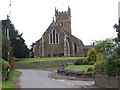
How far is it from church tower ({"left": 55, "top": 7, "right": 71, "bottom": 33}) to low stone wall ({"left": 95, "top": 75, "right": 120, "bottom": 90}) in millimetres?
91078

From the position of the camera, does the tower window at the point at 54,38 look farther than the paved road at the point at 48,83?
Yes

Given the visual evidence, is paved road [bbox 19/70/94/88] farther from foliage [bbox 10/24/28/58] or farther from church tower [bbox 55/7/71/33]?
church tower [bbox 55/7/71/33]

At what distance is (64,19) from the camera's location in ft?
401

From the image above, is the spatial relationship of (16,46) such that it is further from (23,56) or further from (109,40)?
(109,40)

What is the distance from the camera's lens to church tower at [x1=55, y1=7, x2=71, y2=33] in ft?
398

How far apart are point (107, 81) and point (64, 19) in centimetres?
9727

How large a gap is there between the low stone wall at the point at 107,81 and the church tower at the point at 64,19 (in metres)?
91.1

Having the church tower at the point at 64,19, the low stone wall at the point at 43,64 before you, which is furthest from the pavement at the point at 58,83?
the church tower at the point at 64,19

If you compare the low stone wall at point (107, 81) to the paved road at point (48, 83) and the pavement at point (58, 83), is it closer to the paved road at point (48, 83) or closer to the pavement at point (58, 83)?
the pavement at point (58, 83)

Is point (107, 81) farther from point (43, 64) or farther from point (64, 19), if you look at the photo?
point (64, 19)

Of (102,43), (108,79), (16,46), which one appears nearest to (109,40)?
(102,43)

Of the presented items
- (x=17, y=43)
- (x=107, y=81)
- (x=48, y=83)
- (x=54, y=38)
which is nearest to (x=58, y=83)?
(x=48, y=83)

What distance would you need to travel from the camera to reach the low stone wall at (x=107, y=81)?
75.3 feet

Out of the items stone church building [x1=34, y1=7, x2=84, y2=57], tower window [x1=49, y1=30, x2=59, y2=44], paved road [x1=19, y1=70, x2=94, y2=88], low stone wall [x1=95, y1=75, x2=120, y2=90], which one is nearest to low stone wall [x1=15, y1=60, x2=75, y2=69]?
stone church building [x1=34, y1=7, x2=84, y2=57]
